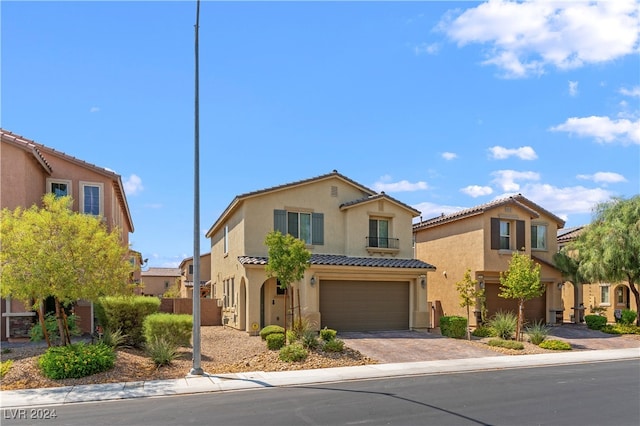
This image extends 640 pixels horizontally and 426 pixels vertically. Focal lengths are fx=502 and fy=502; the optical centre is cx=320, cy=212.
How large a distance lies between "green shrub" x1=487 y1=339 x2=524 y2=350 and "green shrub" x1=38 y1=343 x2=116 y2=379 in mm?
14860

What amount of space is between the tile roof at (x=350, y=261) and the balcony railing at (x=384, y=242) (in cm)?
78

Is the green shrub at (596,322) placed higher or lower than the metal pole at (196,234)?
lower

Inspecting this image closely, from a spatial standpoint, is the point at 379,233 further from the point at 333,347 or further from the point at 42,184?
the point at 42,184

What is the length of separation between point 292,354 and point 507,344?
9530 mm

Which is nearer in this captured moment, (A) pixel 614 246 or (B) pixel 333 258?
(B) pixel 333 258

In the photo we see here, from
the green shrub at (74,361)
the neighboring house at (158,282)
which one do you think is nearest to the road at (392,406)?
the green shrub at (74,361)

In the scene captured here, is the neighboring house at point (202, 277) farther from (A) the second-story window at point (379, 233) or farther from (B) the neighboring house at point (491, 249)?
(B) the neighboring house at point (491, 249)

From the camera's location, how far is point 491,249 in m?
26.0

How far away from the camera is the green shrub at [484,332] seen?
23322mm

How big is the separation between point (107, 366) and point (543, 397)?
A: 37.4 ft

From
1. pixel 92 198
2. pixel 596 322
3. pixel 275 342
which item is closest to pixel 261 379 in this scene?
pixel 275 342

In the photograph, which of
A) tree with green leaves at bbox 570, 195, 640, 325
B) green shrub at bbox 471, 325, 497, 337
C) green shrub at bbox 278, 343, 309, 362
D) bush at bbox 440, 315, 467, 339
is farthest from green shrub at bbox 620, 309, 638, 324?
green shrub at bbox 278, 343, 309, 362

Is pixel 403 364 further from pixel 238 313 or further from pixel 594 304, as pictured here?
pixel 594 304

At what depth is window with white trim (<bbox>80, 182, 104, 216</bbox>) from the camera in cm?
2242
